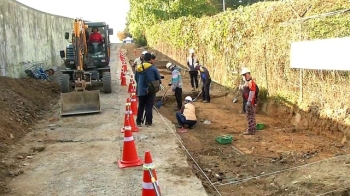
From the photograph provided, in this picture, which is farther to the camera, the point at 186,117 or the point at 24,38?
the point at 24,38

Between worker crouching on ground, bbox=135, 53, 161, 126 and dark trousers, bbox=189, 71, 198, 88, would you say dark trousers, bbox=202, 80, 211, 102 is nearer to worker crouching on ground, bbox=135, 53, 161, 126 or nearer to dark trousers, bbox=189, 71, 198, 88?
dark trousers, bbox=189, 71, 198, 88

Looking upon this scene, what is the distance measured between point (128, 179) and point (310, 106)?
562 cm

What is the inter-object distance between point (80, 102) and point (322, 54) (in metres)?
6.73

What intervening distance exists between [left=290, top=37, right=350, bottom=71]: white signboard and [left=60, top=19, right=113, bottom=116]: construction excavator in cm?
563

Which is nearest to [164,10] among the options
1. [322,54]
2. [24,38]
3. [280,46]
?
[24,38]

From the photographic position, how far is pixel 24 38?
54.7 feet

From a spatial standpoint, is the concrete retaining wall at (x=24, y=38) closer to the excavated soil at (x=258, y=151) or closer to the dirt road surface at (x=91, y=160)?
the dirt road surface at (x=91, y=160)

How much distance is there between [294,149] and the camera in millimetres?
7863

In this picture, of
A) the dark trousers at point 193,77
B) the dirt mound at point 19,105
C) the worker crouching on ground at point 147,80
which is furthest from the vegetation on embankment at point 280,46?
the dirt mound at point 19,105

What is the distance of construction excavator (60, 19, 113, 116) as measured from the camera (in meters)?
11.1

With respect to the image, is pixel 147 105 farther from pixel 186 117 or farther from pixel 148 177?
pixel 148 177

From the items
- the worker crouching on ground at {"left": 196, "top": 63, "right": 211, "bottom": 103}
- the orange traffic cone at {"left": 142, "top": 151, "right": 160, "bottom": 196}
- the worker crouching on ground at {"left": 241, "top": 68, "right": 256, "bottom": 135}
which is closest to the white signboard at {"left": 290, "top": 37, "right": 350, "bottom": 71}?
the worker crouching on ground at {"left": 241, "top": 68, "right": 256, "bottom": 135}

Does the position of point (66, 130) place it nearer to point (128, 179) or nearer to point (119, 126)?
point (119, 126)

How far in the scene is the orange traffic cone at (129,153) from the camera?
6047 millimetres
